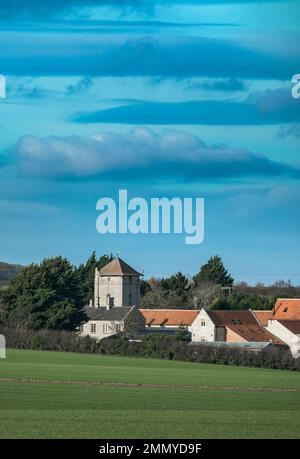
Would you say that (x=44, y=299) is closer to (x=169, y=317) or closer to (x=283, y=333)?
(x=283, y=333)

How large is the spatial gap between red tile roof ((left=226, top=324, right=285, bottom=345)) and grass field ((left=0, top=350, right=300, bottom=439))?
37682mm

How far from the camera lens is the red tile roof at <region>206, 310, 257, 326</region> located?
107750mm

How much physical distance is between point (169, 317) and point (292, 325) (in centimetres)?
2732

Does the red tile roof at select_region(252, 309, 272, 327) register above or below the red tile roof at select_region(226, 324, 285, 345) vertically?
above

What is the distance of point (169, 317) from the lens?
427 ft

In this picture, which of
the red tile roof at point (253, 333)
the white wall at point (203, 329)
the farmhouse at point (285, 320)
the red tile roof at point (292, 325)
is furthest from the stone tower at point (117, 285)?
the red tile roof at point (292, 325)

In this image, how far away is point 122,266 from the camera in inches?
5689

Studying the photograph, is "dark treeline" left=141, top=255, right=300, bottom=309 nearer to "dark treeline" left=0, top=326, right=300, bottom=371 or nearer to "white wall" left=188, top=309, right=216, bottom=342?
"white wall" left=188, top=309, right=216, bottom=342

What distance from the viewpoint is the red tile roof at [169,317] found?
420 feet

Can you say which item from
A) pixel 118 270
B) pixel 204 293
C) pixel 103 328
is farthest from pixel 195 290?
pixel 103 328

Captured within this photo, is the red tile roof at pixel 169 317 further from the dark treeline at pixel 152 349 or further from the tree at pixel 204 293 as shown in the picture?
A: the dark treeline at pixel 152 349

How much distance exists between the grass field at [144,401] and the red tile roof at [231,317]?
1705 inches
